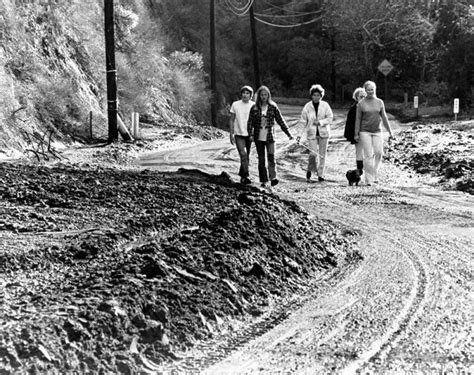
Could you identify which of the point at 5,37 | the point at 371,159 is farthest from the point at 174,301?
the point at 5,37

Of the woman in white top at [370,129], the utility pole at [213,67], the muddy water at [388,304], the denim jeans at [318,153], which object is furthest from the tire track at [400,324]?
the utility pole at [213,67]

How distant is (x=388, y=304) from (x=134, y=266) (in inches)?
78.3

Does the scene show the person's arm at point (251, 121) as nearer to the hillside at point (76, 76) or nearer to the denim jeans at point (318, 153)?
the denim jeans at point (318, 153)

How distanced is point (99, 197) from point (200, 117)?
1255 inches

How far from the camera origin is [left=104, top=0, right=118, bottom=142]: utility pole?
2388cm

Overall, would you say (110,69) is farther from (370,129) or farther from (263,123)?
(370,129)

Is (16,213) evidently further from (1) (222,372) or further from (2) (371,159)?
(2) (371,159)

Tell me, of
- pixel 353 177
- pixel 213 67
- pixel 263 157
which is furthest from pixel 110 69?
pixel 213 67

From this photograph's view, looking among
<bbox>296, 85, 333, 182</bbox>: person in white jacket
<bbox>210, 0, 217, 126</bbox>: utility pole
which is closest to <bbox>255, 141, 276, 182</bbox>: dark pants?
<bbox>296, 85, 333, 182</bbox>: person in white jacket

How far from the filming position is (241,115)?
13.9 m

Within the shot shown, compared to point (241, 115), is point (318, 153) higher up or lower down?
lower down

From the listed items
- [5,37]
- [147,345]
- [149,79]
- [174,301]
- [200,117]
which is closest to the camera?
[147,345]

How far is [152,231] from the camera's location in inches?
333

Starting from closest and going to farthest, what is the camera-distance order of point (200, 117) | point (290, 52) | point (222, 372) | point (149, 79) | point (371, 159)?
point (222, 372) < point (371, 159) < point (149, 79) < point (200, 117) < point (290, 52)
